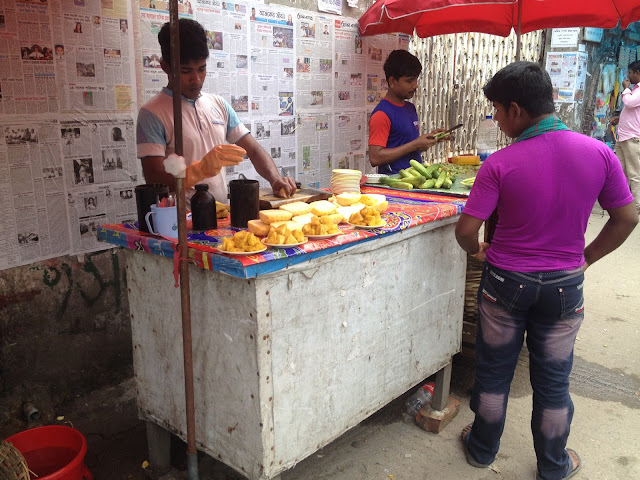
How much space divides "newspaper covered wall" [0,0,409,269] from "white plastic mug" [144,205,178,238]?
1143 millimetres

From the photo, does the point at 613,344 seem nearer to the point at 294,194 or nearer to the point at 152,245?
the point at 294,194

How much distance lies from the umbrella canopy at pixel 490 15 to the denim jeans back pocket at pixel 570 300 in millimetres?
2246

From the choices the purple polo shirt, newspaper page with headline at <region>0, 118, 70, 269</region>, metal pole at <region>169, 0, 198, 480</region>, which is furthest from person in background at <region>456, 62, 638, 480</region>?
newspaper page with headline at <region>0, 118, 70, 269</region>

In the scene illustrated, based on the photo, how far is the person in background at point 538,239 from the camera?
209cm

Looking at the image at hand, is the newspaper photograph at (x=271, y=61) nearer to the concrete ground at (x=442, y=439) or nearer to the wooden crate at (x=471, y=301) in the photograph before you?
the wooden crate at (x=471, y=301)

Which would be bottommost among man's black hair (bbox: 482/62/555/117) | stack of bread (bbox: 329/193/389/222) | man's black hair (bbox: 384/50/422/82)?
stack of bread (bbox: 329/193/389/222)

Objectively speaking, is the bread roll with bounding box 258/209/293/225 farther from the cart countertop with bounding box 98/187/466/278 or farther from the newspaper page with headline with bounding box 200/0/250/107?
the newspaper page with headline with bounding box 200/0/250/107

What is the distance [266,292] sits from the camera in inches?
71.9

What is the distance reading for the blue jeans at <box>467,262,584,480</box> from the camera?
2236mm

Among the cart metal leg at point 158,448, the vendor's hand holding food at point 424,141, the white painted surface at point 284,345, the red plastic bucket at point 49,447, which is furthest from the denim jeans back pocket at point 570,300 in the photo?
the red plastic bucket at point 49,447

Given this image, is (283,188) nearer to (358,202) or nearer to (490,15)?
(358,202)

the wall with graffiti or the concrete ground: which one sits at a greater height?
the wall with graffiti

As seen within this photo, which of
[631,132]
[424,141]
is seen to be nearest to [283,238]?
[424,141]

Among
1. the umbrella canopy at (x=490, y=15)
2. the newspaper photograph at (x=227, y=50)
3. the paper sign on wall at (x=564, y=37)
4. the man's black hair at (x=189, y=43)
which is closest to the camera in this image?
the man's black hair at (x=189, y=43)
